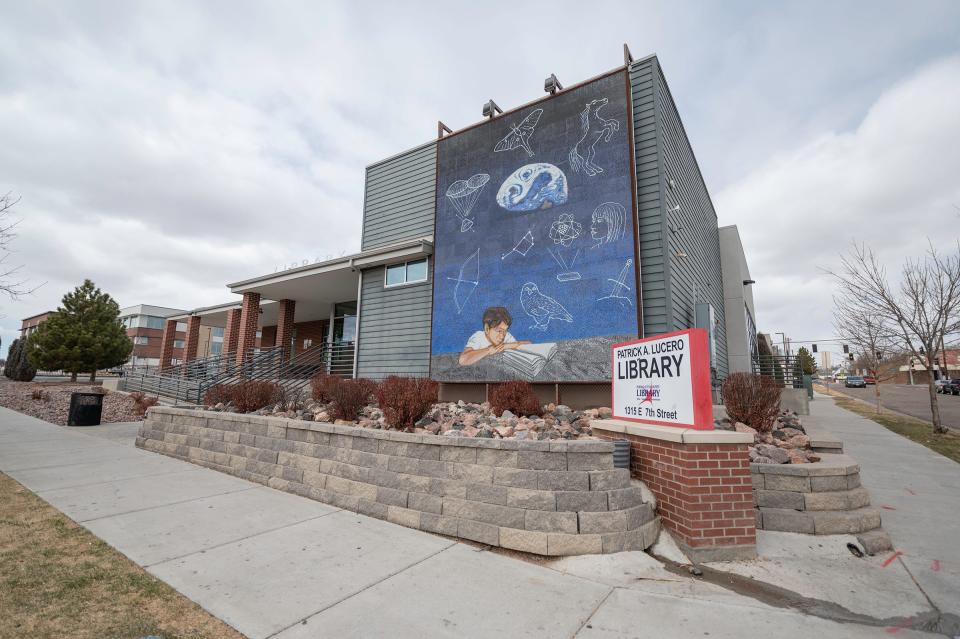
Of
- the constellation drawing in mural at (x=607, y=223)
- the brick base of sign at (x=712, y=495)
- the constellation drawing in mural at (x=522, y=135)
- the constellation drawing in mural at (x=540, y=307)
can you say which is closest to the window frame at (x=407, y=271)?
the constellation drawing in mural at (x=540, y=307)

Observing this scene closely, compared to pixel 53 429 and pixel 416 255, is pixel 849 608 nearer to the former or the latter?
pixel 416 255

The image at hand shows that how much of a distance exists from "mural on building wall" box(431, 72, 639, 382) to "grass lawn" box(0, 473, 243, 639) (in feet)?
25.3

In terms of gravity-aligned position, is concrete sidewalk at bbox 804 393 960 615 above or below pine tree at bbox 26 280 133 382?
below

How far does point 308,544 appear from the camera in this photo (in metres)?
4.47

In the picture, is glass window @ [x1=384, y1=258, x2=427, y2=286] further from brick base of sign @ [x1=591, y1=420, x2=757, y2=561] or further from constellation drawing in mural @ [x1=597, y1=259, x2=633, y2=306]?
brick base of sign @ [x1=591, y1=420, x2=757, y2=561]

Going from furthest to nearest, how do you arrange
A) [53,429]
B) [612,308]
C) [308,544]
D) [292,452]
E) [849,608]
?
[53,429] → [612,308] → [292,452] → [308,544] → [849,608]

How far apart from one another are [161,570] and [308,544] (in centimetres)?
122

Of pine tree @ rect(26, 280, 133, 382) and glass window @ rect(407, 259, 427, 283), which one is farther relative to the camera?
pine tree @ rect(26, 280, 133, 382)

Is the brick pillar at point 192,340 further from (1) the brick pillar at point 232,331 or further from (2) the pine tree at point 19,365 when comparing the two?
(2) the pine tree at point 19,365

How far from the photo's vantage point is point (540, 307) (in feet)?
33.8

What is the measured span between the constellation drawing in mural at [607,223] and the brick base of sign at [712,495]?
5.90 metres

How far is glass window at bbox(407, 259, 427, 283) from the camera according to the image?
13055 millimetres

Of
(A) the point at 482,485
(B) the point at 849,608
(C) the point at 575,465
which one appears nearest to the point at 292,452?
(A) the point at 482,485

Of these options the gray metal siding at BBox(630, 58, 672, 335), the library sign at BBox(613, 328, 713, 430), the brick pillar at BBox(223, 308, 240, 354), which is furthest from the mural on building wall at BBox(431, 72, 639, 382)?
the brick pillar at BBox(223, 308, 240, 354)
